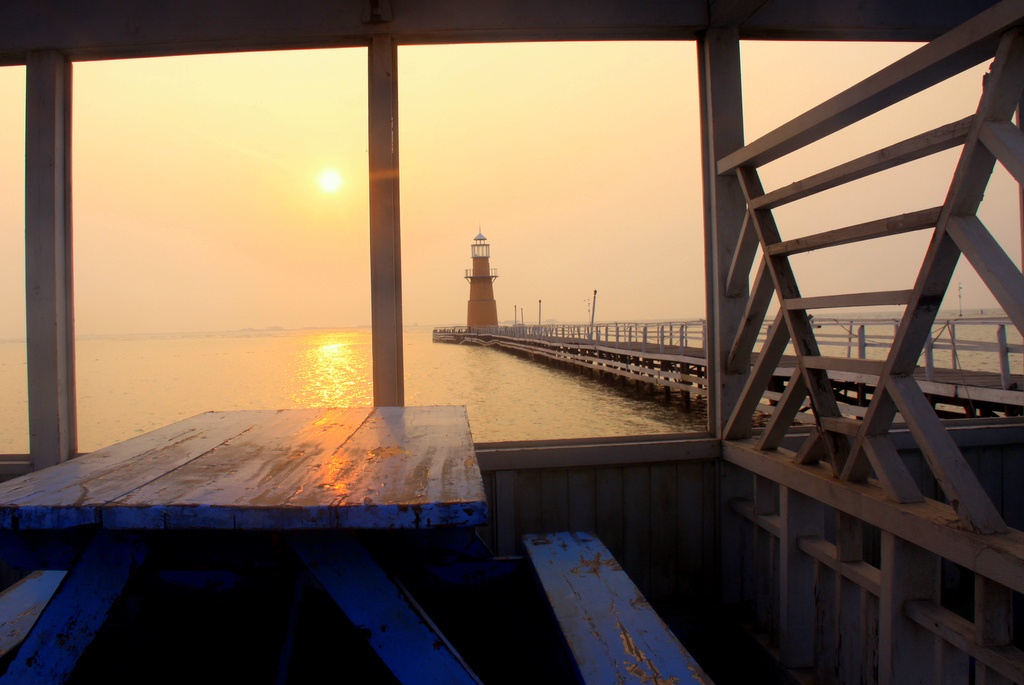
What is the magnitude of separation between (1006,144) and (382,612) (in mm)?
1124

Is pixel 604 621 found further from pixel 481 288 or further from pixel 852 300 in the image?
pixel 481 288

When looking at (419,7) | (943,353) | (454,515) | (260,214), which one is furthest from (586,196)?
(943,353)

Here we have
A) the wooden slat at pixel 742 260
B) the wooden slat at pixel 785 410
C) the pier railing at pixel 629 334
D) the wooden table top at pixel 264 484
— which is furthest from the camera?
the pier railing at pixel 629 334

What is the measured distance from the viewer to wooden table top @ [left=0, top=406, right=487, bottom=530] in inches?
28.7

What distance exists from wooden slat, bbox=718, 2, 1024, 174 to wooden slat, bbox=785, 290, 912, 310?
15.9 inches

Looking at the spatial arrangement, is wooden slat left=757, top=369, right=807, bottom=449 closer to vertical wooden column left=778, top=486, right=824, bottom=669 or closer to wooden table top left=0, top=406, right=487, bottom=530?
vertical wooden column left=778, top=486, right=824, bottom=669

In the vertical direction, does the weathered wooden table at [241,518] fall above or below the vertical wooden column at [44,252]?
below


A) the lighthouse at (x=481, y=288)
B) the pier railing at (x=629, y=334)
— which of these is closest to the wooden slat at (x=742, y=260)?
the pier railing at (x=629, y=334)

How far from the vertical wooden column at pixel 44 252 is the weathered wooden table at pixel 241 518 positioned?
1243 mm

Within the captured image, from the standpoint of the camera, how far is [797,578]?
167 centimetres

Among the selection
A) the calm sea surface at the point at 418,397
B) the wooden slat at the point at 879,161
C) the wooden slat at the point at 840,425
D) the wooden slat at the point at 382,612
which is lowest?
the calm sea surface at the point at 418,397

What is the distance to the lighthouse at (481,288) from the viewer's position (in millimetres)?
38531

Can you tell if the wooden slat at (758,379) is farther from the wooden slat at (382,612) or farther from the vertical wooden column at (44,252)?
the vertical wooden column at (44,252)

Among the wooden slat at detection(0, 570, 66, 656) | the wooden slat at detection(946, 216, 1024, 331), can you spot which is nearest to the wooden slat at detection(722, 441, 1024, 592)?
the wooden slat at detection(946, 216, 1024, 331)
